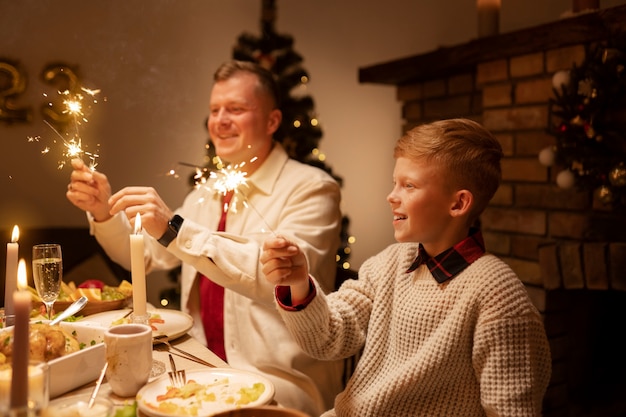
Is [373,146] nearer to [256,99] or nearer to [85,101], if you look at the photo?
[256,99]

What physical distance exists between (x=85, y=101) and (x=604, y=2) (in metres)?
2.49

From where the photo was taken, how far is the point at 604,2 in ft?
Result: 9.68

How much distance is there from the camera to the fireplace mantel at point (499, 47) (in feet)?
7.72

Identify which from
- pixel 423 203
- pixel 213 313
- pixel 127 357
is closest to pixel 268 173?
pixel 213 313

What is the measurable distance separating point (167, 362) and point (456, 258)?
25.9 inches

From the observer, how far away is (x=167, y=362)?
134 centimetres

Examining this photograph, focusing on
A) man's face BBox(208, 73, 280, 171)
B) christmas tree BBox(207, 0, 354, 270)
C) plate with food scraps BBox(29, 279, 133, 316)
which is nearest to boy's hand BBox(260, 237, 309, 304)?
plate with food scraps BBox(29, 279, 133, 316)

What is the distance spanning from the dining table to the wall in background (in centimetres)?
56

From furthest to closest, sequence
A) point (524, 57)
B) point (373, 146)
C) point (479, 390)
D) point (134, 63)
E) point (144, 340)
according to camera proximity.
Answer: point (373, 146), point (524, 57), point (134, 63), point (479, 390), point (144, 340)

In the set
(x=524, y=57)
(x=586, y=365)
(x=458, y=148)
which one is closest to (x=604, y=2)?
(x=524, y=57)

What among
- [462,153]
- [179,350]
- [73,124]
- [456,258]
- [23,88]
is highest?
[23,88]

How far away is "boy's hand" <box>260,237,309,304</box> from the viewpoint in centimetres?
130

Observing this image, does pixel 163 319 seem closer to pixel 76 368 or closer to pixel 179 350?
pixel 179 350

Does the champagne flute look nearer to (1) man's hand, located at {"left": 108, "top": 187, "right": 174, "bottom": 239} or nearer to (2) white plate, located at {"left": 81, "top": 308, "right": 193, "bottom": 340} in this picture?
(2) white plate, located at {"left": 81, "top": 308, "right": 193, "bottom": 340}
